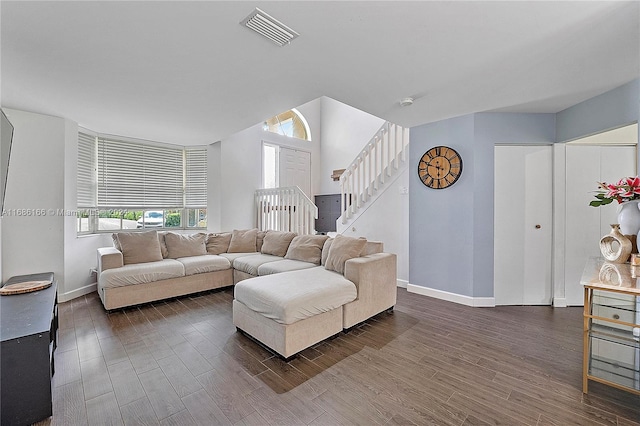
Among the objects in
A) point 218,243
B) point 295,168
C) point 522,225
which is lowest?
point 218,243

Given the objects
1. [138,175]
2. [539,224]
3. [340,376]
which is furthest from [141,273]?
[539,224]

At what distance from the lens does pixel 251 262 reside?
385 centimetres

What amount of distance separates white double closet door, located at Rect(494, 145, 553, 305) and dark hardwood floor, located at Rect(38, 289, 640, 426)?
0.52 m

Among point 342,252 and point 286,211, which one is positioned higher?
point 286,211

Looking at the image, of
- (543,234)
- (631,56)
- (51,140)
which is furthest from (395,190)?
(51,140)

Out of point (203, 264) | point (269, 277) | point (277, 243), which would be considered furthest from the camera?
point (277, 243)

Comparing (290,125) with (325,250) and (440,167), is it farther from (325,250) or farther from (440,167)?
(325,250)

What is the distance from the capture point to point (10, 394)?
1461 millimetres

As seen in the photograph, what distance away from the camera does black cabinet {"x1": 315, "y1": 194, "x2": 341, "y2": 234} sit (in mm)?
6504

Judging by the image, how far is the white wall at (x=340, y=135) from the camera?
6.40 m

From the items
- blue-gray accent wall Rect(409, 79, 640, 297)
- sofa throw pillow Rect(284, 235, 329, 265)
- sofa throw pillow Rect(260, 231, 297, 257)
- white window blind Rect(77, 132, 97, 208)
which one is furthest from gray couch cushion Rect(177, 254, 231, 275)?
blue-gray accent wall Rect(409, 79, 640, 297)

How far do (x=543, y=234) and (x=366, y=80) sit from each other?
300 cm

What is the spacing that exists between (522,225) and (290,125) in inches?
205

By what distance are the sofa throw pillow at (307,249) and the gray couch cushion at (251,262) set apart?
1.02 ft
